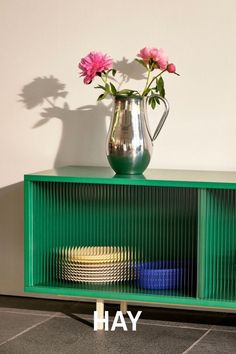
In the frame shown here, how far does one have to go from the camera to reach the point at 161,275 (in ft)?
11.9

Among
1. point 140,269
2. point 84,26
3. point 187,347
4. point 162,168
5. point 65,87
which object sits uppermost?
point 84,26

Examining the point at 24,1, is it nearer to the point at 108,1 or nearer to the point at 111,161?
the point at 108,1

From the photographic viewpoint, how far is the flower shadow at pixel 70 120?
13.4 ft

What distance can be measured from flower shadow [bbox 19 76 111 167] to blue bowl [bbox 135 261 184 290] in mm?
665

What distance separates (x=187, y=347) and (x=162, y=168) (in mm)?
910

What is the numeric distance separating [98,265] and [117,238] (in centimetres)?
14

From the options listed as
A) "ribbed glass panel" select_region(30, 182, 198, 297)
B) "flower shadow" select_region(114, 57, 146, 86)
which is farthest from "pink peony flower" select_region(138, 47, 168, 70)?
"ribbed glass panel" select_region(30, 182, 198, 297)

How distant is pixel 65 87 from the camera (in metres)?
4.12

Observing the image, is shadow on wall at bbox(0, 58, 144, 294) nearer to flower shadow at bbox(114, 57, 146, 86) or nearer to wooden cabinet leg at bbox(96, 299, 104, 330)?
flower shadow at bbox(114, 57, 146, 86)

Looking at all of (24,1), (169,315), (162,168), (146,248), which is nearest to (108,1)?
(24,1)

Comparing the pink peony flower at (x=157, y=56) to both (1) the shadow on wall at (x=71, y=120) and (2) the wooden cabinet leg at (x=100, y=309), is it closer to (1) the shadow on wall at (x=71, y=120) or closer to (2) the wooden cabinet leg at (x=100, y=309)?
(1) the shadow on wall at (x=71, y=120)

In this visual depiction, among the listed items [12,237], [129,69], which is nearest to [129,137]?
[129,69]

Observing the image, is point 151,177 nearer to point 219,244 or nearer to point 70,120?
point 219,244

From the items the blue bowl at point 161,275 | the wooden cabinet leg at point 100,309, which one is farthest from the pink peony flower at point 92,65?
the wooden cabinet leg at point 100,309
